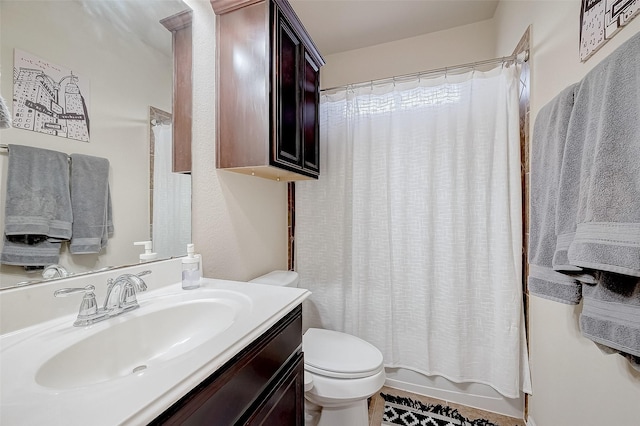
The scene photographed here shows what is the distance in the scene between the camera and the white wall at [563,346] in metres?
0.73

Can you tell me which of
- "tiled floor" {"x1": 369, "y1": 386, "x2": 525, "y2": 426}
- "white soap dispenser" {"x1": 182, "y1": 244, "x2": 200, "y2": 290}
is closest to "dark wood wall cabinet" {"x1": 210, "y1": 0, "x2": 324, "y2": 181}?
"white soap dispenser" {"x1": 182, "y1": 244, "x2": 200, "y2": 290}

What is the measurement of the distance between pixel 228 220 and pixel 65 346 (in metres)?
0.77

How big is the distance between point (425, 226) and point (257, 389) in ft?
4.12

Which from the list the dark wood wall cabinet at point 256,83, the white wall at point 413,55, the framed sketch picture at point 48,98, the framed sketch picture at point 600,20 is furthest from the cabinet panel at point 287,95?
the framed sketch picture at point 600,20

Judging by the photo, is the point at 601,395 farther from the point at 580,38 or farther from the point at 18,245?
the point at 18,245

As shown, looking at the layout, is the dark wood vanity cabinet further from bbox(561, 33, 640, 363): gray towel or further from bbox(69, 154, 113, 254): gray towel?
bbox(561, 33, 640, 363): gray towel

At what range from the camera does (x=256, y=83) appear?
3.71ft

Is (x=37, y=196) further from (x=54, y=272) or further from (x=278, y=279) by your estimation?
(x=278, y=279)

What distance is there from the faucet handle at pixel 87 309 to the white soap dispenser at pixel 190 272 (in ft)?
0.96

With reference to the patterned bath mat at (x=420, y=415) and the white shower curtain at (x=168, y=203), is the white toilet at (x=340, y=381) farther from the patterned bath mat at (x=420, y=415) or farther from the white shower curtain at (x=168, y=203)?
the white shower curtain at (x=168, y=203)

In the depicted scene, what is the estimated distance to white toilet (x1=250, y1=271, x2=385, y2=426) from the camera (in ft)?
3.78

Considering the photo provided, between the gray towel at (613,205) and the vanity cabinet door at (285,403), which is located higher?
the gray towel at (613,205)

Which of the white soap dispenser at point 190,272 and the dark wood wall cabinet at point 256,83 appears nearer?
the white soap dispenser at point 190,272

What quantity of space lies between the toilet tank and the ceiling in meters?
1.70
